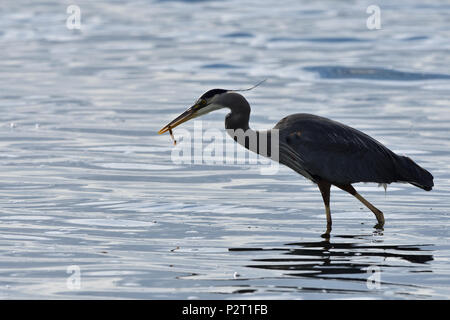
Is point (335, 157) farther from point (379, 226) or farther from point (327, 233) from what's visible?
point (327, 233)

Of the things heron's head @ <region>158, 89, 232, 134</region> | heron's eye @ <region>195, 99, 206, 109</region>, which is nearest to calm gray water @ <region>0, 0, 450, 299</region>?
heron's head @ <region>158, 89, 232, 134</region>

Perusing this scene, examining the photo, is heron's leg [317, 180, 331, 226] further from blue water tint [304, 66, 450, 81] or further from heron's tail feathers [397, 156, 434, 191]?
blue water tint [304, 66, 450, 81]

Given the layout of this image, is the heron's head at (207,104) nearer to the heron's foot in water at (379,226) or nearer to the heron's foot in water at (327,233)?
the heron's foot in water at (327,233)

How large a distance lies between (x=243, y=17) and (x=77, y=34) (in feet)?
19.7

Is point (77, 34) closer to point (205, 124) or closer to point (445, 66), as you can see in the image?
point (445, 66)

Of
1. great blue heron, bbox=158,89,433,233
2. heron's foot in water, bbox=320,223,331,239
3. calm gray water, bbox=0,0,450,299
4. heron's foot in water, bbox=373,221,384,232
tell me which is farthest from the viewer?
great blue heron, bbox=158,89,433,233

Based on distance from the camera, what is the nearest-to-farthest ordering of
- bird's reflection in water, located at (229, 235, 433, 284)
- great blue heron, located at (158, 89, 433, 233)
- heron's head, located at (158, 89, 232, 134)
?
bird's reflection in water, located at (229, 235, 433, 284) < great blue heron, located at (158, 89, 433, 233) < heron's head, located at (158, 89, 232, 134)

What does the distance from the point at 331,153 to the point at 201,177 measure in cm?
254

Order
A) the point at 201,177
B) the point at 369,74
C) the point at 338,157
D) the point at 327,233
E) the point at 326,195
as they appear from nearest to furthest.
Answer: the point at 327,233, the point at 326,195, the point at 338,157, the point at 201,177, the point at 369,74

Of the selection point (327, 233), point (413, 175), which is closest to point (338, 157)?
point (413, 175)

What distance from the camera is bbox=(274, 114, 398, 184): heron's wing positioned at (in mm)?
10312

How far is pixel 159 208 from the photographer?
1074 centimetres

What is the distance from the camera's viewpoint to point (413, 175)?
10.4 meters

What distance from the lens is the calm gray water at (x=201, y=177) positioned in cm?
816
